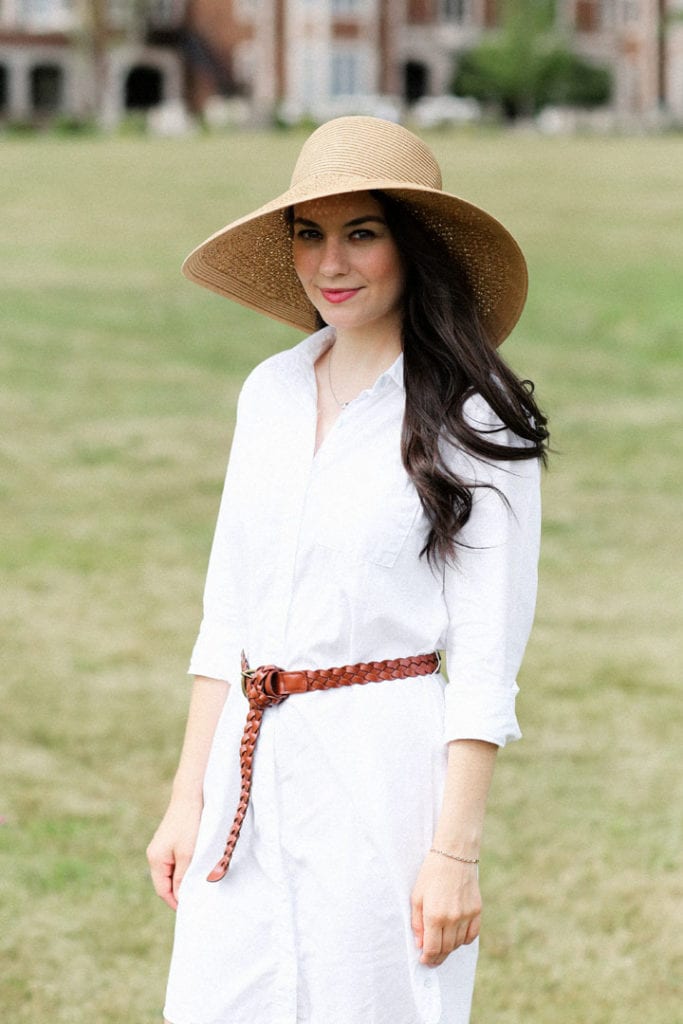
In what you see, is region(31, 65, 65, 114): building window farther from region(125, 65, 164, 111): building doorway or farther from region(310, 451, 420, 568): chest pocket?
region(310, 451, 420, 568): chest pocket

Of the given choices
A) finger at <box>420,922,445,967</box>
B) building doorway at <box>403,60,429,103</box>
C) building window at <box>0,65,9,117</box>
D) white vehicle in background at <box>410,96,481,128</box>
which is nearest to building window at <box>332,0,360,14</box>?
building doorway at <box>403,60,429,103</box>

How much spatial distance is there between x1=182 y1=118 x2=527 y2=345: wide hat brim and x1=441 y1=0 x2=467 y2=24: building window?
63597mm

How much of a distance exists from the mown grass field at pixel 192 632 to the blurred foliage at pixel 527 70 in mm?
40859

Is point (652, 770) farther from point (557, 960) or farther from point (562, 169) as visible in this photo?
point (562, 169)

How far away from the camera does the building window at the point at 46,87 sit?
61.8 m

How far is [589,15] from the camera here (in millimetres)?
65625

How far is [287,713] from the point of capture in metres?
2.27

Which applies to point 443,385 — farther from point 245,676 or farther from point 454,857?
point 454,857

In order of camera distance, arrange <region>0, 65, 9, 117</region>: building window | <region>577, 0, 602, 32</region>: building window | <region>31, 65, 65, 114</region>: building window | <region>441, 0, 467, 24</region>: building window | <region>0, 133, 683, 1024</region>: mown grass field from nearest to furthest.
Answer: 1. <region>0, 133, 683, 1024</region>: mown grass field
2. <region>0, 65, 9, 117</region>: building window
3. <region>31, 65, 65, 114</region>: building window
4. <region>441, 0, 467, 24</region>: building window
5. <region>577, 0, 602, 32</region>: building window

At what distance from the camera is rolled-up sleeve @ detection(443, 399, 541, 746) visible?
2193mm

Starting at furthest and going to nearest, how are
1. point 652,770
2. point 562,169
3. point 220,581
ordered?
point 562,169
point 652,770
point 220,581

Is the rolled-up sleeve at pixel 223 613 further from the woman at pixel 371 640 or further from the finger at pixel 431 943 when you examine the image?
the finger at pixel 431 943

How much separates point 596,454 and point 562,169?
778 inches

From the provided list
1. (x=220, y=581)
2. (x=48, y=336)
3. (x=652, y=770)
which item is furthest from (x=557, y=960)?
(x=48, y=336)
